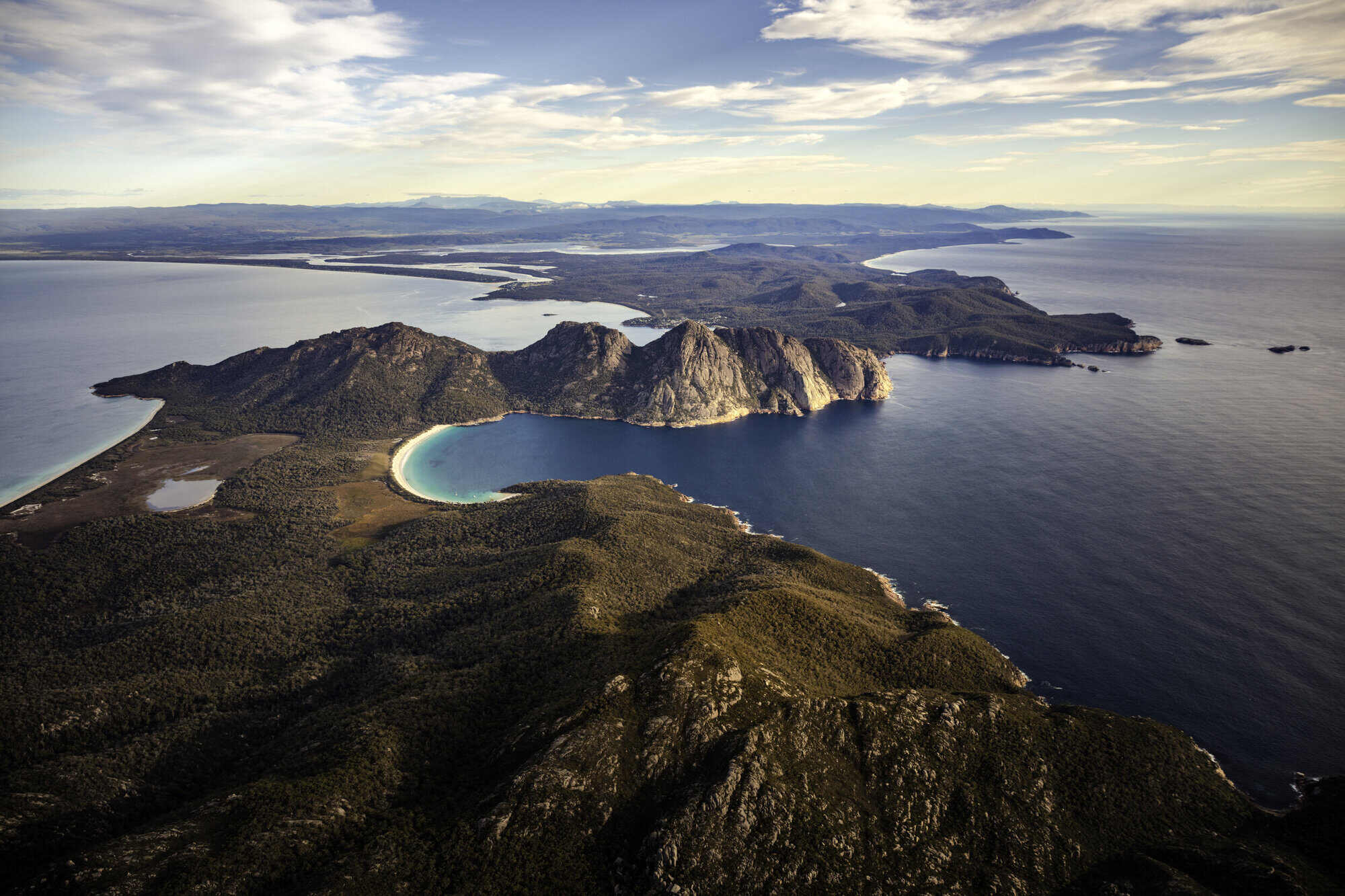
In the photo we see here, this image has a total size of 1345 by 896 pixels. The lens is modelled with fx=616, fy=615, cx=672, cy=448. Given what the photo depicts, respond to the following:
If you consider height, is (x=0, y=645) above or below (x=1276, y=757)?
above

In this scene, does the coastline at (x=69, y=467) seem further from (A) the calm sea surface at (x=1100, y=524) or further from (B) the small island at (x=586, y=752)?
(B) the small island at (x=586, y=752)

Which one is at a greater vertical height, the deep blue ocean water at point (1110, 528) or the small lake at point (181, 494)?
the small lake at point (181, 494)

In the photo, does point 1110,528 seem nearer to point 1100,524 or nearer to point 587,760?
point 1100,524

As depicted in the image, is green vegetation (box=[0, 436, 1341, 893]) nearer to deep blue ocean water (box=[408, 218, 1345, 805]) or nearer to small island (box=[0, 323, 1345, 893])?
small island (box=[0, 323, 1345, 893])

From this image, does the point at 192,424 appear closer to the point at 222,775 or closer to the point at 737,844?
the point at 222,775

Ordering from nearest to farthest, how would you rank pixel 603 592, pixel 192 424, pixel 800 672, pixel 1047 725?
pixel 1047 725 → pixel 800 672 → pixel 603 592 → pixel 192 424

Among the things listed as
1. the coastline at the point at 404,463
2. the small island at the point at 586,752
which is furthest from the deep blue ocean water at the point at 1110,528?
the small island at the point at 586,752

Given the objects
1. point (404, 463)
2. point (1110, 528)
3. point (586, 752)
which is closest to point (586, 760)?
point (586, 752)

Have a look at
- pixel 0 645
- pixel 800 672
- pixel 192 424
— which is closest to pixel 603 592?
pixel 800 672
